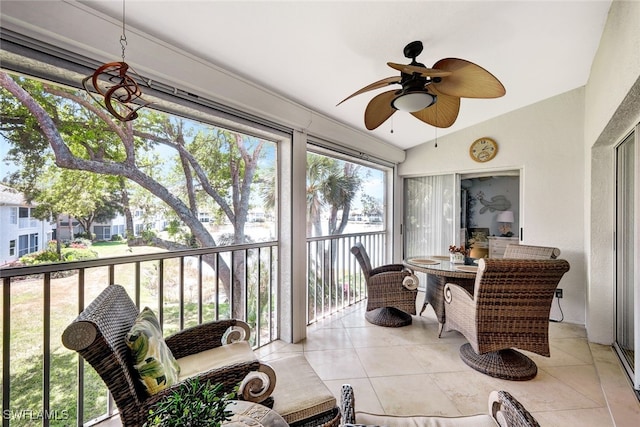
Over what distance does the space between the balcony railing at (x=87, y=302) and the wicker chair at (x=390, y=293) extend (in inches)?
41.3

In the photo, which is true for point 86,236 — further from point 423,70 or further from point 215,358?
point 423,70

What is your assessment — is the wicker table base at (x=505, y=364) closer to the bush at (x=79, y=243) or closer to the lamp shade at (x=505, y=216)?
the lamp shade at (x=505, y=216)

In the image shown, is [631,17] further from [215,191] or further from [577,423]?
[215,191]

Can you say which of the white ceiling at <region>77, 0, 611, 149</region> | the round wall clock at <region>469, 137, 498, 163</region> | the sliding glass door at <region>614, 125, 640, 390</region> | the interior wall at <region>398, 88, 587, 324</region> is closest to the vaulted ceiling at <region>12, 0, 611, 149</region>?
the white ceiling at <region>77, 0, 611, 149</region>

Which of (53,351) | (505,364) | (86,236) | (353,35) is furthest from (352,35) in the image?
(505,364)

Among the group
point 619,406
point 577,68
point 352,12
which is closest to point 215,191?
point 352,12

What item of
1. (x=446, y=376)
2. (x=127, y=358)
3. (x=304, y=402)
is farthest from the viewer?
(x=446, y=376)

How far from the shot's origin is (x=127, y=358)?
1144 mm

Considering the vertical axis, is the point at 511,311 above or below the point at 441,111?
below

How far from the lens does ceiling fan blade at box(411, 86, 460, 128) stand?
1969mm

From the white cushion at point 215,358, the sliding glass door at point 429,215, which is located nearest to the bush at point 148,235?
the white cushion at point 215,358

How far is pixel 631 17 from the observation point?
4.97 feet

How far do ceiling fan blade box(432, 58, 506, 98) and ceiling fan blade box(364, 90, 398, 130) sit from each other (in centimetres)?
32

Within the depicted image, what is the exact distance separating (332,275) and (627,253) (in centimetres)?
277
